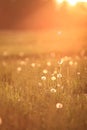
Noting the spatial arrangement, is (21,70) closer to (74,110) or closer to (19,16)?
(74,110)

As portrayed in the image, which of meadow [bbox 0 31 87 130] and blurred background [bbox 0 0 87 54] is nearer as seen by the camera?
meadow [bbox 0 31 87 130]

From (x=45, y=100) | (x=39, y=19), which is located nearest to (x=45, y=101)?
(x=45, y=100)

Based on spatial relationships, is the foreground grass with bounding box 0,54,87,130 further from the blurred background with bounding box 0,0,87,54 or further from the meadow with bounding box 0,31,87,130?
the blurred background with bounding box 0,0,87,54

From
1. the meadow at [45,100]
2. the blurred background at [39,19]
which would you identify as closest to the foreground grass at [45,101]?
the meadow at [45,100]

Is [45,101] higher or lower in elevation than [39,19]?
lower

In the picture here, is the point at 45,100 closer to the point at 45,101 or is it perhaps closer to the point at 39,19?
the point at 45,101

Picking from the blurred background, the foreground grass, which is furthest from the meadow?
the blurred background

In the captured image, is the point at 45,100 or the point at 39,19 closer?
the point at 45,100

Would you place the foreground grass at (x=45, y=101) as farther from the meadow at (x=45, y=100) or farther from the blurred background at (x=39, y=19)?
the blurred background at (x=39, y=19)
